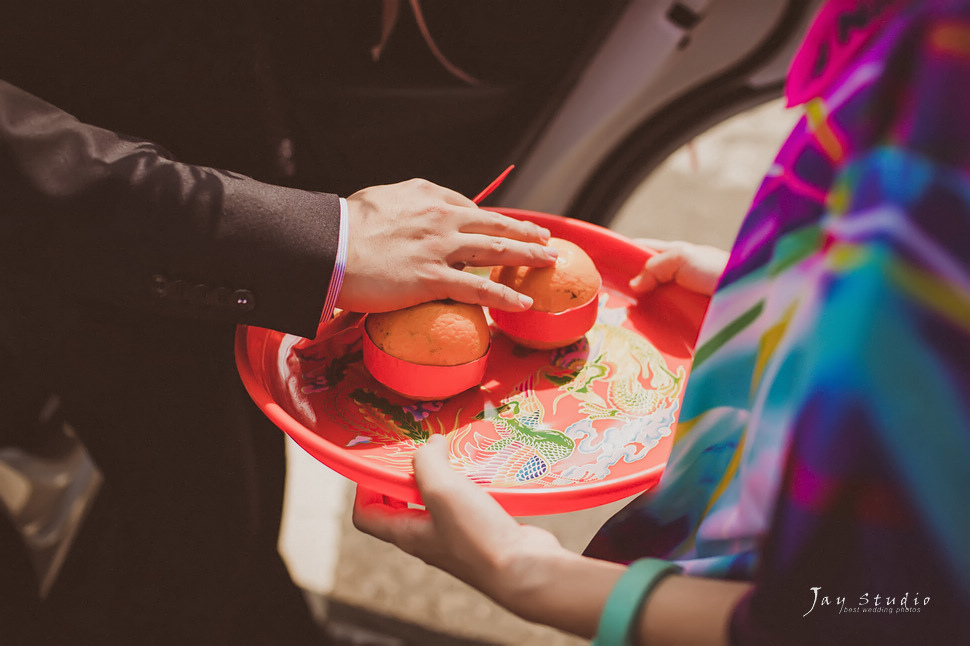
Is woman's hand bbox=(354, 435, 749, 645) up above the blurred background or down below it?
above

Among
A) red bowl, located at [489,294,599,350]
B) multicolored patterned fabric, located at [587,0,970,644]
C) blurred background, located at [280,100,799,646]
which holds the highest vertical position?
multicolored patterned fabric, located at [587,0,970,644]

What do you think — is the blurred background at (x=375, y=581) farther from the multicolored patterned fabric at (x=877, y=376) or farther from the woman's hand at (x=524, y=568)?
the multicolored patterned fabric at (x=877, y=376)

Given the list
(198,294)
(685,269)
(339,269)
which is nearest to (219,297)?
(198,294)

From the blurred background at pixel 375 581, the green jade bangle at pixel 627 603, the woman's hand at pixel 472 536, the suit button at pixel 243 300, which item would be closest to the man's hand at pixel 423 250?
the suit button at pixel 243 300

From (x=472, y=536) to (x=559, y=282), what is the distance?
0.40 metres

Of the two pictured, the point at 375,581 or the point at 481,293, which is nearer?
the point at 481,293

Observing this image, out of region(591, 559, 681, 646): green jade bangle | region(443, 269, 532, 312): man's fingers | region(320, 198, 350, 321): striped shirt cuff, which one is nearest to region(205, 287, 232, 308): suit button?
region(320, 198, 350, 321): striped shirt cuff

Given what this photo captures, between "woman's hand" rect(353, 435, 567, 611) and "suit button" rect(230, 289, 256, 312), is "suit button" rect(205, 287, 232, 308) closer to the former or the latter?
"suit button" rect(230, 289, 256, 312)

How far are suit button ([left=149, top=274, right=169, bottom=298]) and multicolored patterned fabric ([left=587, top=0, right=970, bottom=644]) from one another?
660mm

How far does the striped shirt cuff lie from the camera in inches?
33.9

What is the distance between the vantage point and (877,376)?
1.63 feet

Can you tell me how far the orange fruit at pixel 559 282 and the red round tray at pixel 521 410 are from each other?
0.09 m

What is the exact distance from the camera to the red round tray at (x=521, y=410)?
798 mm

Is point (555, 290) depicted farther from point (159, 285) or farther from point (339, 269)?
point (159, 285)
